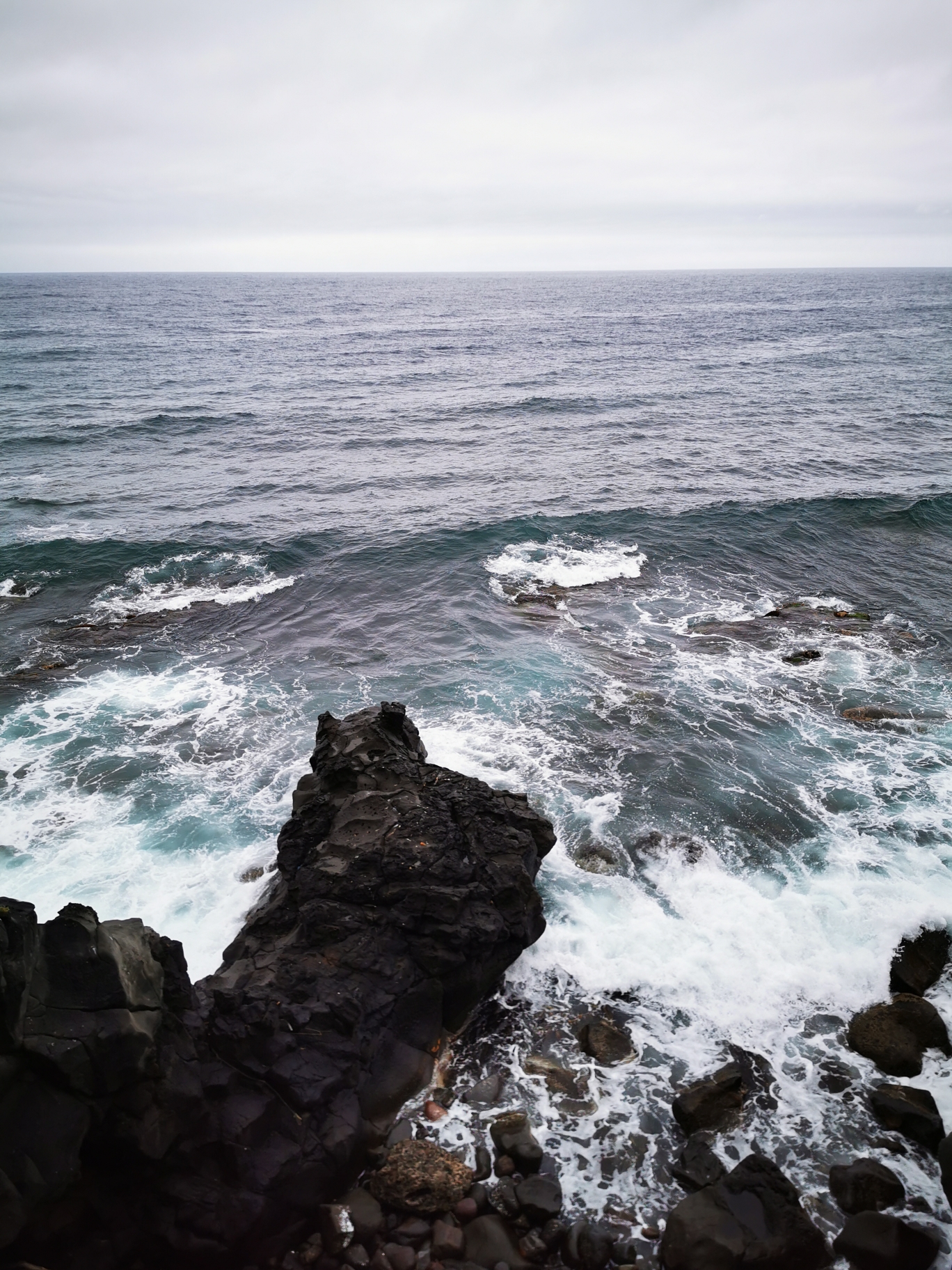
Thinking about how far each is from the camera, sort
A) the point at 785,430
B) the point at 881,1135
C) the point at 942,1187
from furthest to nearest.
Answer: the point at 785,430, the point at 881,1135, the point at 942,1187

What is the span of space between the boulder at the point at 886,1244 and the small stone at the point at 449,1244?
5.32m

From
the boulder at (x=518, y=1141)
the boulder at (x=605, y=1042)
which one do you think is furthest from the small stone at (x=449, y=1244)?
the boulder at (x=605, y=1042)

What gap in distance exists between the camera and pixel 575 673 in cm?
2597

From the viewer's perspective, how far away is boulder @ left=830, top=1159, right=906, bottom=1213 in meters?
10.9

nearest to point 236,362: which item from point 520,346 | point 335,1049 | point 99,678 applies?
point 520,346

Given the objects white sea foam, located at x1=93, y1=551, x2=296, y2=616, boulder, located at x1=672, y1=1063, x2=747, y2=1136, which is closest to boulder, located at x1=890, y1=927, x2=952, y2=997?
boulder, located at x1=672, y1=1063, x2=747, y2=1136

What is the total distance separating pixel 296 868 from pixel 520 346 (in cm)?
9477

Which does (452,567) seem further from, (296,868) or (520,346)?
(520,346)

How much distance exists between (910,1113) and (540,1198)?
6.20 m

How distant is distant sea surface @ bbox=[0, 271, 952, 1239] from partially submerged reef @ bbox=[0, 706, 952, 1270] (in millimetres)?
479

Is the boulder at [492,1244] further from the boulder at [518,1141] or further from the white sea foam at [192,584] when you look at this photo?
the white sea foam at [192,584]

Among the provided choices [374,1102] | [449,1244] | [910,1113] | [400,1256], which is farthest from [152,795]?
[910,1113]

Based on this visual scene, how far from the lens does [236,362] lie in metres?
86.5

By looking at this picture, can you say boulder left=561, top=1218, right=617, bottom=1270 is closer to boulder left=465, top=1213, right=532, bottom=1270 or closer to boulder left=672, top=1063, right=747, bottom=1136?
boulder left=465, top=1213, right=532, bottom=1270
